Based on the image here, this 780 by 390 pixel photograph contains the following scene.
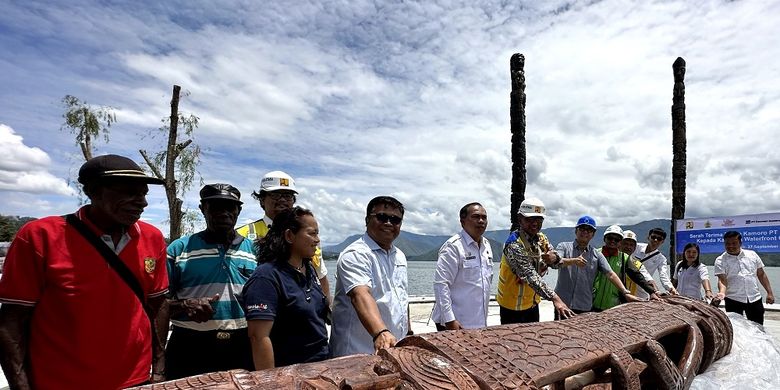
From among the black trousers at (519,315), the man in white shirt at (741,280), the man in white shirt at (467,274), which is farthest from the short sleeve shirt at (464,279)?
the man in white shirt at (741,280)

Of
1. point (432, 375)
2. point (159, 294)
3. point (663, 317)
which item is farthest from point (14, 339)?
point (663, 317)

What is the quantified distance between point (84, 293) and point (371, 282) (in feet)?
4.11

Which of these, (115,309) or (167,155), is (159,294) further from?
(167,155)

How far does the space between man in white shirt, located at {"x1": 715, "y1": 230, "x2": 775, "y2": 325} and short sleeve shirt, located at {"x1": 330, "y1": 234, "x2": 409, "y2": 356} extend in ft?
16.8

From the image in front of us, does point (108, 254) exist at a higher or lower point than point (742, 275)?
higher

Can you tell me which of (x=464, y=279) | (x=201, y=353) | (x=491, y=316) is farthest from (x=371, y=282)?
(x=491, y=316)

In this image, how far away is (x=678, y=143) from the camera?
38.4 feet

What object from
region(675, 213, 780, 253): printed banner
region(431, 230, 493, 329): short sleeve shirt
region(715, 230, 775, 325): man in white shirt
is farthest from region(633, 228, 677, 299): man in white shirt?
region(431, 230, 493, 329): short sleeve shirt

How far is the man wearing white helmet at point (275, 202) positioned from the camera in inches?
121

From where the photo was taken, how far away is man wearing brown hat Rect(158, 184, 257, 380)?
2434 mm

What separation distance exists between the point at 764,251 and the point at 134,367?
924 cm

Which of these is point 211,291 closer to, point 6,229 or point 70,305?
point 70,305

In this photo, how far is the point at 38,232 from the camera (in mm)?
1696

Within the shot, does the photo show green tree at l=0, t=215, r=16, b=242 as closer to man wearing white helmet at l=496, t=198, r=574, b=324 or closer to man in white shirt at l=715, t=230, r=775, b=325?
man wearing white helmet at l=496, t=198, r=574, b=324
